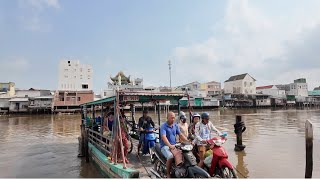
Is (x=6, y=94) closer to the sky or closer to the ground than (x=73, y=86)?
closer to the ground

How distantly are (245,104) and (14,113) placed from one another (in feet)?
197

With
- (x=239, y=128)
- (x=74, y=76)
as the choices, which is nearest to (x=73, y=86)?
(x=74, y=76)

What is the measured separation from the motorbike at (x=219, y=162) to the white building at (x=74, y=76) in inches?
2423

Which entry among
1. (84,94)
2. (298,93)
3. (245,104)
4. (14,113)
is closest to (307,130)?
(84,94)

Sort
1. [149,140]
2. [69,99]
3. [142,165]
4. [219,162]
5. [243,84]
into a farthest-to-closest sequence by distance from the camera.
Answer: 1. [243,84]
2. [69,99]
3. [149,140]
4. [142,165]
5. [219,162]

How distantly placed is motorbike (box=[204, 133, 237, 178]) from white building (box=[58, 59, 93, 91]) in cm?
6155

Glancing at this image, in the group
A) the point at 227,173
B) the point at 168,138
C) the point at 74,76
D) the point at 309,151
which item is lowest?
the point at 227,173

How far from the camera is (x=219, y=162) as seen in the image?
6285 millimetres

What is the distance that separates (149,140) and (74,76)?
2305 inches

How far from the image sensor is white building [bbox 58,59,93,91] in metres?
64.0

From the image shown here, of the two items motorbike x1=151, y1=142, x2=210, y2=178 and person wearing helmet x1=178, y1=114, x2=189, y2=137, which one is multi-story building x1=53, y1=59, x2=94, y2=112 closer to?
person wearing helmet x1=178, y1=114, x2=189, y2=137

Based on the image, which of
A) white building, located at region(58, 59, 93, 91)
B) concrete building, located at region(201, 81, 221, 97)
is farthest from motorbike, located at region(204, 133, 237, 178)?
concrete building, located at region(201, 81, 221, 97)

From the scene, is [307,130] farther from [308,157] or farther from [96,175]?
[96,175]

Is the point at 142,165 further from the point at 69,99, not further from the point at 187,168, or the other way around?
the point at 69,99
